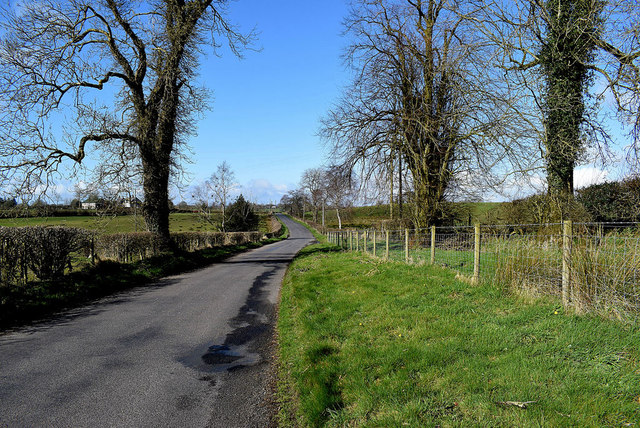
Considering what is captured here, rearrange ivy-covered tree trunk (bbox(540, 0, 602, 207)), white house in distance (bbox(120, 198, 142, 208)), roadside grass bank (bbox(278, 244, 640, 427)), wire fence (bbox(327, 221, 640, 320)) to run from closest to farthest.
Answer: roadside grass bank (bbox(278, 244, 640, 427)) → wire fence (bbox(327, 221, 640, 320)) → ivy-covered tree trunk (bbox(540, 0, 602, 207)) → white house in distance (bbox(120, 198, 142, 208))

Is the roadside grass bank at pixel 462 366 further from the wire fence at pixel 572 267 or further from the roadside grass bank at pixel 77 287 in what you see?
the roadside grass bank at pixel 77 287

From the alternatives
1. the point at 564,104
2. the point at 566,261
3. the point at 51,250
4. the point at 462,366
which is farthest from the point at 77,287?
the point at 564,104

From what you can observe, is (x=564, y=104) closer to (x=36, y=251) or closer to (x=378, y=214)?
(x=36, y=251)

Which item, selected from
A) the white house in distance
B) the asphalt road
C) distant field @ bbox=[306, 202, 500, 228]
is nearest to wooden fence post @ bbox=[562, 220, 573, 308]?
distant field @ bbox=[306, 202, 500, 228]

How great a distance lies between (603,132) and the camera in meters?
11.3

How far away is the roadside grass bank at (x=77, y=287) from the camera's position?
26.0 ft

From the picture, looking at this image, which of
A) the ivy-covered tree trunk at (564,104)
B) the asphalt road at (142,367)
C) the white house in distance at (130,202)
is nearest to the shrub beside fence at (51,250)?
the asphalt road at (142,367)

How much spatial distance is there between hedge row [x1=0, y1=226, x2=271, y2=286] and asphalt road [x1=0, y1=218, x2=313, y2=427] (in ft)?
7.70

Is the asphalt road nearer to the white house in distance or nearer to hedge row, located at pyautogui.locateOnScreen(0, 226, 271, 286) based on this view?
hedge row, located at pyautogui.locateOnScreen(0, 226, 271, 286)

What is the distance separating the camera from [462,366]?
4039 millimetres

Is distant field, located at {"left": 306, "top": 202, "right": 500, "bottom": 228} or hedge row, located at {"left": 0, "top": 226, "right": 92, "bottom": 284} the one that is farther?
distant field, located at {"left": 306, "top": 202, "right": 500, "bottom": 228}

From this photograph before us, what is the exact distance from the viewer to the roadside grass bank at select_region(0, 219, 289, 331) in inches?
312

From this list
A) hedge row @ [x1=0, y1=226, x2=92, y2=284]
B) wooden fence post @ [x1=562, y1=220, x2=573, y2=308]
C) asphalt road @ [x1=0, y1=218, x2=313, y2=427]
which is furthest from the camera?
hedge row @ [x1=0, y1=226, x2=92, y2=284]

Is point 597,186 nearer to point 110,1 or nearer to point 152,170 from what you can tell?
point 152,170
